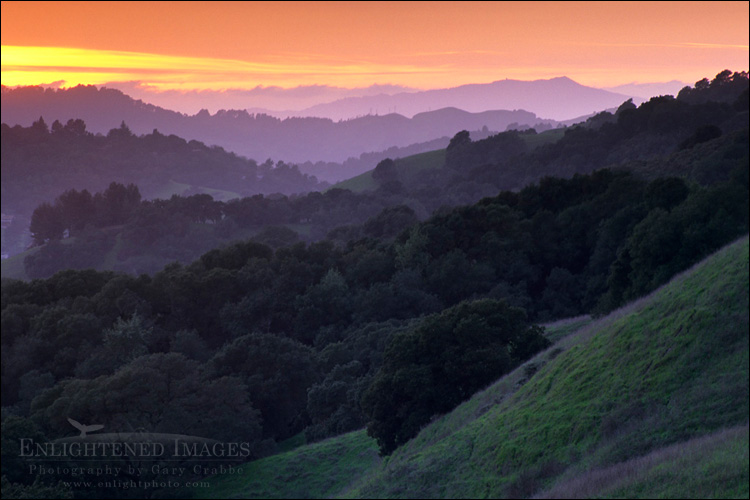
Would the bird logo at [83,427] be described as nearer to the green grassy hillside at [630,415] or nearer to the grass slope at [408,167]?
the green grassy hillside at [630,415]

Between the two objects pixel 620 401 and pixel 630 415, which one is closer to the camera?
pixel 630 415

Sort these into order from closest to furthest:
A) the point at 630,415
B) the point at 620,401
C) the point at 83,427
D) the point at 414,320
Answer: the point at 630,415
the point at 620,401
the point at 83,427
the point at 414,320

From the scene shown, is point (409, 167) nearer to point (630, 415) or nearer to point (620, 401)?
point (620, 401)

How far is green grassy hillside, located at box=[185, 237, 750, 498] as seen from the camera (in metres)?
9.33

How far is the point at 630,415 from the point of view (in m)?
10.9

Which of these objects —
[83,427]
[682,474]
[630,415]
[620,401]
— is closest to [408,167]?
[83,427]

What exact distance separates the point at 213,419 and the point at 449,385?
10.9 metres

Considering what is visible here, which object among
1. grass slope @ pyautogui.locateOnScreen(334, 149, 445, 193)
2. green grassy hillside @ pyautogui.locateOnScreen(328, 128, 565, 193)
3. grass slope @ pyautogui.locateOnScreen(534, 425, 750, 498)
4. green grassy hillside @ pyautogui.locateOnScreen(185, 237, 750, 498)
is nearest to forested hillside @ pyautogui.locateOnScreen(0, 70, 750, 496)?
green grassy hillside @ pyautogui.locateOnScreen(185, 237, 750, 498)

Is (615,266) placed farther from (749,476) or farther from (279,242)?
(279,242)

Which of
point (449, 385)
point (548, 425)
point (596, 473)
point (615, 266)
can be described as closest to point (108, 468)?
point (449, 385)

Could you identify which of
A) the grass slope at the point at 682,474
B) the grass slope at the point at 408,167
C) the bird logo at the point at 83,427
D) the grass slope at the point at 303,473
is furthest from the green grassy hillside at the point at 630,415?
the grass slope at the point at 408,167

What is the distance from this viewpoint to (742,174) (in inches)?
380

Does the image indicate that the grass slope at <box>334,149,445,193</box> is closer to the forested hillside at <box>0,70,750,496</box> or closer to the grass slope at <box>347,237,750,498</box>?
the forested hillside at <box>0,70,750,496</box>

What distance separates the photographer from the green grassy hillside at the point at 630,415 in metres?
9.33
